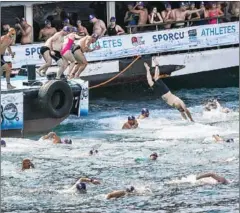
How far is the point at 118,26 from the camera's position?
3198cm

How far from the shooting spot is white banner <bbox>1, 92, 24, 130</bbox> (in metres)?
26.4

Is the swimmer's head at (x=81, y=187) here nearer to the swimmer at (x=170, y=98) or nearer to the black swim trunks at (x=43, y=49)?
the swimmer at (x=170, y=98)

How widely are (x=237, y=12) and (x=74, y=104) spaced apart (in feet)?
27.5

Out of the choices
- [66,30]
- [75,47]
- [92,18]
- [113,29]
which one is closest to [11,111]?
[66,30]

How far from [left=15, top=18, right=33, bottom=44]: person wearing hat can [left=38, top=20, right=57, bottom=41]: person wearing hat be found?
1.35 ft

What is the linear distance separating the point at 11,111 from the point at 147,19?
293 inches

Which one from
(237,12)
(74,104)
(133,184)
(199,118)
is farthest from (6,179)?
(237,12)

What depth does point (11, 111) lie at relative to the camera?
86.9 ft

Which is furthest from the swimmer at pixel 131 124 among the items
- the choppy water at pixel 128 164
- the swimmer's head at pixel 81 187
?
the swimmer's head at pixel 81 187

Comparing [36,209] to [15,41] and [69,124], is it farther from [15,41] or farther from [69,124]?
[15,41]

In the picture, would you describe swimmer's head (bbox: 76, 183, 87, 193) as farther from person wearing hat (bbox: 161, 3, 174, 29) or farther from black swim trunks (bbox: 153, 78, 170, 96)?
person wearing hat (bbox: 161, 3, 174, 29)

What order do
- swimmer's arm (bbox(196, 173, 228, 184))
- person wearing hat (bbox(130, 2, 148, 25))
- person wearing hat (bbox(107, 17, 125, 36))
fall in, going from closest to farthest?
swimmer's arm (bbox(196, 173, 228, 184)) < person wearing hat (bbox(107, 17, 125, 36)) < person wearing hat (bbox(130, 2, 148, 25))

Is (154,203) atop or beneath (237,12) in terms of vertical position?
beneath

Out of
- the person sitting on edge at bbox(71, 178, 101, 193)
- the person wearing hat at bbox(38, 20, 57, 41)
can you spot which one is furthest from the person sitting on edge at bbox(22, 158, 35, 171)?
the person wearing hat at bbox(38, 20, 57, 41)
